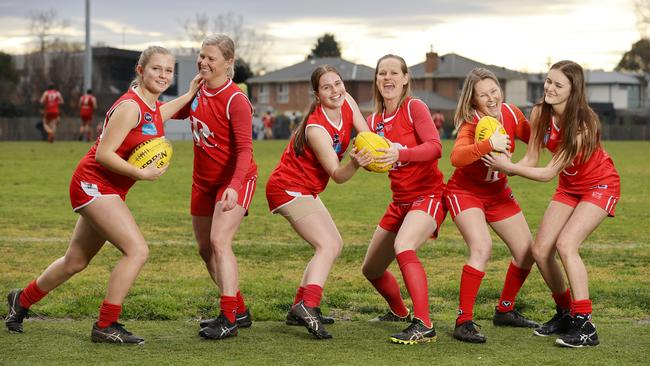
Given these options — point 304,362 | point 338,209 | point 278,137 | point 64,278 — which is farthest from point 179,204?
point 278,137

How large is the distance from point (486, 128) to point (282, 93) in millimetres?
100285

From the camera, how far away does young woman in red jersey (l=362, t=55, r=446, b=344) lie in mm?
6602

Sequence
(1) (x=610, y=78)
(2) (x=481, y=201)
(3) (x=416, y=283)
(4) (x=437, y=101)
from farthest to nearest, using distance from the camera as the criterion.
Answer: (1) (x=610, y=78), (4) (x=437, y=101), (2) (x=481, y=201), (3) (x=416, y=283)

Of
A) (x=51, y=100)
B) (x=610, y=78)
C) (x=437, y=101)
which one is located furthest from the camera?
(x=610, y=78)

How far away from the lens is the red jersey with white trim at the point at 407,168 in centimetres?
688

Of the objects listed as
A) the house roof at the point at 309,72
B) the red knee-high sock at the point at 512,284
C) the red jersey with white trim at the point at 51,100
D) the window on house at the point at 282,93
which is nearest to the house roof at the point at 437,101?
the house roof at the point at 309,72

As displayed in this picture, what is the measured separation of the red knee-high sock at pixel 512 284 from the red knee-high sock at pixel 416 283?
880mm

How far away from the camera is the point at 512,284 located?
23.6ft

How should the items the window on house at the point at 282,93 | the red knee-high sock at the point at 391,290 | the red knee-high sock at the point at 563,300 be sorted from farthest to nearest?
the window on house at the point at 282,93
the red knee-high sock at the point at 391,290
the red knee-high sock at the point at 563,300

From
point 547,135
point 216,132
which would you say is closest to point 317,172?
point 216,132

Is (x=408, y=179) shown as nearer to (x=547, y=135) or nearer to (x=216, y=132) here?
(x=547, y=135)

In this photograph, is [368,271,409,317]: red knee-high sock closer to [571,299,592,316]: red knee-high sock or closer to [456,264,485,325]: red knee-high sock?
[456,264,485,325]: red knee-high sock

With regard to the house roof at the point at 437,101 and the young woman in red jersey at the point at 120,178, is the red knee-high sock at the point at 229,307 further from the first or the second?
the house roof at the point at 437,101

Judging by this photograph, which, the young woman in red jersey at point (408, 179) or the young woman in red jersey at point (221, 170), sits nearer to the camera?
the young woman in red jersey at point (408, 179)
